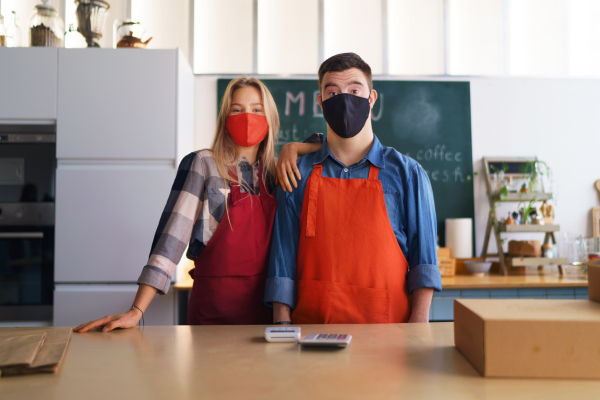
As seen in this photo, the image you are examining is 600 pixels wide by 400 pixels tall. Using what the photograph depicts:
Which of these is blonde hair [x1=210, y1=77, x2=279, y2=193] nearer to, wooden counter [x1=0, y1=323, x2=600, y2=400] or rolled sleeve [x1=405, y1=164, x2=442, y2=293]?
rolled sleeve [x1=405, y1=164, x2=442, y2=293]

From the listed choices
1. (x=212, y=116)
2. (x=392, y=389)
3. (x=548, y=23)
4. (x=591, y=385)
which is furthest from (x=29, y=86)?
(x=548, y=23)

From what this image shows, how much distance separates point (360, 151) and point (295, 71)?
159cm

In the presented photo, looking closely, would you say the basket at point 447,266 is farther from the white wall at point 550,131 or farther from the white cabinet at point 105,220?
the white cabinet at point 105,220

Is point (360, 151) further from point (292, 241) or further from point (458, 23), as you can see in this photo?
point (458, 23)

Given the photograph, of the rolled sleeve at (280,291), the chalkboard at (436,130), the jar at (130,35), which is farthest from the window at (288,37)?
the rolled sleeve at (280,291)

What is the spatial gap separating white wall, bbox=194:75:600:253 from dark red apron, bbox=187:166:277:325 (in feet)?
6.22


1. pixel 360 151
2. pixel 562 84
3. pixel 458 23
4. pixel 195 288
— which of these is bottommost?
pixel 195 288

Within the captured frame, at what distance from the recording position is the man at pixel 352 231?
4.20 feet

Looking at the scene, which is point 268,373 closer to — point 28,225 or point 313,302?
point 313,302

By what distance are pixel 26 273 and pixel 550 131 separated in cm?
311

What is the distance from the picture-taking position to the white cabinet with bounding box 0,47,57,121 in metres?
2.22

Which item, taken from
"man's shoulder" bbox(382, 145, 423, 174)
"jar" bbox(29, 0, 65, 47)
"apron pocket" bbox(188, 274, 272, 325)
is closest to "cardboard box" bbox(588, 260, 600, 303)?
"man's shoulder" bbox(382, 145, 423, 174)

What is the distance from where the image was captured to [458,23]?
2.90 m

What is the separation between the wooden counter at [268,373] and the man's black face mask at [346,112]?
0.68 meters
